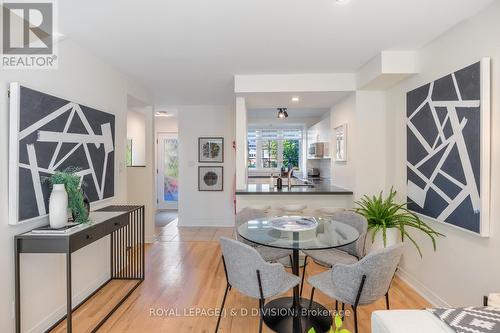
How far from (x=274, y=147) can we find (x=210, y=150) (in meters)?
2.09

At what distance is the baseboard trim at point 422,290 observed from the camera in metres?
2.54

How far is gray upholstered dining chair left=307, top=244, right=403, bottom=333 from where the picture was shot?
5.76 ft

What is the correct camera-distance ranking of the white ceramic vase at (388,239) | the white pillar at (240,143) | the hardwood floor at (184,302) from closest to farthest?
the hardwood floor at (184,302) → the white ceramic vase at (388,239) → the white pillar at (240,143)

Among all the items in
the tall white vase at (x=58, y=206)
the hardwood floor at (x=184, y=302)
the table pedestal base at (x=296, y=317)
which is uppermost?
the tall white vase at (x=58, y=206)

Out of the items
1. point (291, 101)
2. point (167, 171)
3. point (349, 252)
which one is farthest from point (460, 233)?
point (167, 171)

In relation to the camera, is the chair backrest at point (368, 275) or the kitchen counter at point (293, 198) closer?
the chair backrest at point (368, 275)

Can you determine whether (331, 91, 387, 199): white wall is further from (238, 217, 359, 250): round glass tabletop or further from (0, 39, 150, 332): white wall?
(0, 39, 150, 332): white wall

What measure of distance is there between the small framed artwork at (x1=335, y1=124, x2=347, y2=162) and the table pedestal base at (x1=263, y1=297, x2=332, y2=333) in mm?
2300

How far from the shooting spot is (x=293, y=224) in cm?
251

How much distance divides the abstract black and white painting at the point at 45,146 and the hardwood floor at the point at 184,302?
1.09 m

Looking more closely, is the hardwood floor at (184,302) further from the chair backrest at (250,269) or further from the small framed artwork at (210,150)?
the small framed artwork at (210,150)

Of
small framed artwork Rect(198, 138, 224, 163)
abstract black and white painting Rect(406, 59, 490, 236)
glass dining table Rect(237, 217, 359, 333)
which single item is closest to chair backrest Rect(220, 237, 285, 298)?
glass dining table Rect(237, 217, 359, 333)

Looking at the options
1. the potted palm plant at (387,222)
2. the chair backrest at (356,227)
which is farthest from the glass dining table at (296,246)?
the potted palm plant at (387,222)

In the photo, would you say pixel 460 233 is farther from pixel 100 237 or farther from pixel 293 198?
pixel 100 237
